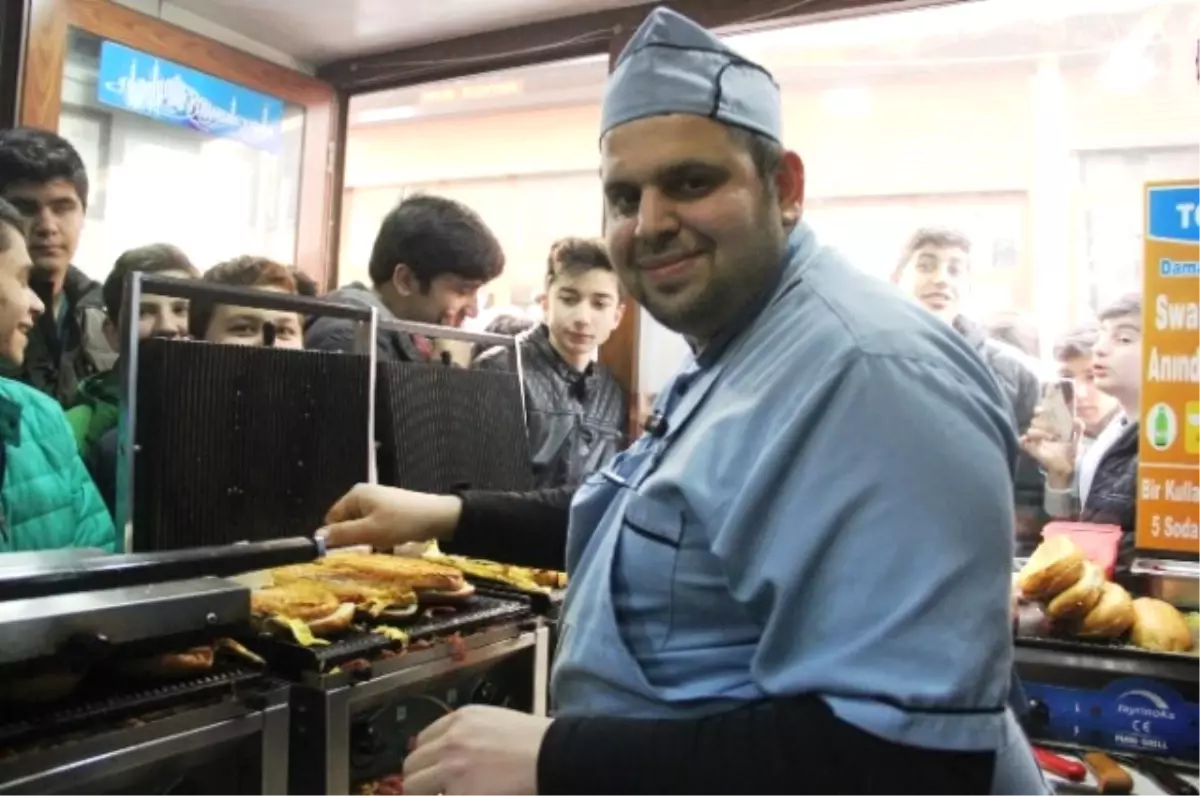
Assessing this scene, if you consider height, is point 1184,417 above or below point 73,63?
below

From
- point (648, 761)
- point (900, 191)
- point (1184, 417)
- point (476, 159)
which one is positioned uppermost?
point (476, 159)

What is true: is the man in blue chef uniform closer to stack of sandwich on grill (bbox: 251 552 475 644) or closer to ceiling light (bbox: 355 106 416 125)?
stack of sandwich on grill (bbox: 251 552 475 644)

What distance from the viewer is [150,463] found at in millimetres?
1267

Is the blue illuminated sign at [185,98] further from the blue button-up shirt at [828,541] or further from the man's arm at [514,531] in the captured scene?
the blue button-up shirt at [828,541]

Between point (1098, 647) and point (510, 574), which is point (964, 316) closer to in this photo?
point (1098, 647)

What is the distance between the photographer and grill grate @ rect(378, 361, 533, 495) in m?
1.67

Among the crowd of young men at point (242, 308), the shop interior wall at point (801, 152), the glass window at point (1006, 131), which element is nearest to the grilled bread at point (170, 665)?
the crowd of young men at point (242, 308)

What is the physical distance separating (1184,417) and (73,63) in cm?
266

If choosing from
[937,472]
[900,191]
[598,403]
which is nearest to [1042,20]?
[900,191]

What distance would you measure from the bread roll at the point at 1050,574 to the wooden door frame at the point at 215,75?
2.35m

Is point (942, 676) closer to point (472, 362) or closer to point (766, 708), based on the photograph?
point (766, 708)

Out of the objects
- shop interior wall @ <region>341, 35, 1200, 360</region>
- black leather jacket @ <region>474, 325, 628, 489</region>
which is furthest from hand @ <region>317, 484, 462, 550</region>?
shop interior wall @ <region>341, 35, 1200, 360</region>

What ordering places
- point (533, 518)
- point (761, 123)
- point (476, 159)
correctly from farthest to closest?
1. point (476, 159)
2. point (533, 518)
3. point (761, 123)

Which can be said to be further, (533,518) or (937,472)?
(533,518)
